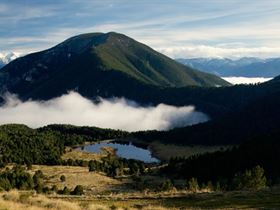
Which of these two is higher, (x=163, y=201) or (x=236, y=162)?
(x=163, y=201)

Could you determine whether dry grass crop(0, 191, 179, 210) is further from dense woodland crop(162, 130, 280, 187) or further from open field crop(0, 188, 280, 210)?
dense woodland crop(162, 130, 280, 187)

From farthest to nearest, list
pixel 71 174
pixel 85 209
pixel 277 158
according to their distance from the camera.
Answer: pixel 71 174, pixel 277 158, pixel 85 209

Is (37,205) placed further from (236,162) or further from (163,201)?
(236,162)

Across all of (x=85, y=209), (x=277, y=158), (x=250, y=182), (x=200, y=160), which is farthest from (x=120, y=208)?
(x=200, y=160)

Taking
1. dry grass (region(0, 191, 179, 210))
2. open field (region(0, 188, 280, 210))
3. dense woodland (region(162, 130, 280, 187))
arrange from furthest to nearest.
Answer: dense woodland (region(162, 130, 280, 187)), open field (region(0, 188, 280, 210)), dry grass (region(0, 191, 179, 210))

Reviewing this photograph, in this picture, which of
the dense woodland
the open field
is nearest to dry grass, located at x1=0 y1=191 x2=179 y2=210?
the open field

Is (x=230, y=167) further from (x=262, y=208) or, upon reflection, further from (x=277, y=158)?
(x=262, y=208)

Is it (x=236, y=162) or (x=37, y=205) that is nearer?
(x=37, y=205)

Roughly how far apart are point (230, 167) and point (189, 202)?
125 metres

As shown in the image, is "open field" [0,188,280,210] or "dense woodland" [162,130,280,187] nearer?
"open field" [0,188,280,210]

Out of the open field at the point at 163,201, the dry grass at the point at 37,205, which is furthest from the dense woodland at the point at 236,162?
the dry grass at the point at 37,205

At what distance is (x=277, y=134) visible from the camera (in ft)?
627

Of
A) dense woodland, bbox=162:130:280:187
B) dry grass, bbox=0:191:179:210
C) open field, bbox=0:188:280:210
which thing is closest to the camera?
dry grass, bbox=0:191:179:210

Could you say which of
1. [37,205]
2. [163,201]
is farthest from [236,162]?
[37,205]
